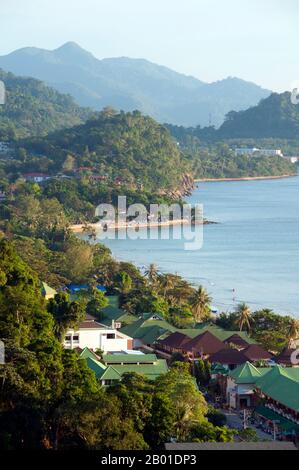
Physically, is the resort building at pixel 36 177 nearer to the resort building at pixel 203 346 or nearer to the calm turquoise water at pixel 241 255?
the calm turquoise water at pixel 241 255

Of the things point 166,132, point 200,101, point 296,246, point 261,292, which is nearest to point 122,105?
point 200,101

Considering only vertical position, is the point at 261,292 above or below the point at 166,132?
below

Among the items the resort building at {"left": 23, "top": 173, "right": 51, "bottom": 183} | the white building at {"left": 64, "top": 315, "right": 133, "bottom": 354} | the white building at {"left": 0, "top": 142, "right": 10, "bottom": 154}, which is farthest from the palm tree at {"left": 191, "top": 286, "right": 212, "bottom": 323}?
the white building at {"left": 0, "top": 142, "right": 10, "bottom": 154}

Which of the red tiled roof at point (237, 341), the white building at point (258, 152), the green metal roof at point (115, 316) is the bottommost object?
the red tiled roof at point (237, 341)

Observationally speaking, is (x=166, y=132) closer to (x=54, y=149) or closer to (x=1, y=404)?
(x=54, y=149)

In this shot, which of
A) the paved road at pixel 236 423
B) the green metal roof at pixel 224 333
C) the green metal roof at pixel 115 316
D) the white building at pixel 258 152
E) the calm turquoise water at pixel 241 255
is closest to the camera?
the paved road at pixel 236 423

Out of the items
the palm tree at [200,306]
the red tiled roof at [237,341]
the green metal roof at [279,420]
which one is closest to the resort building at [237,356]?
the red tiled roof at [237,341]
